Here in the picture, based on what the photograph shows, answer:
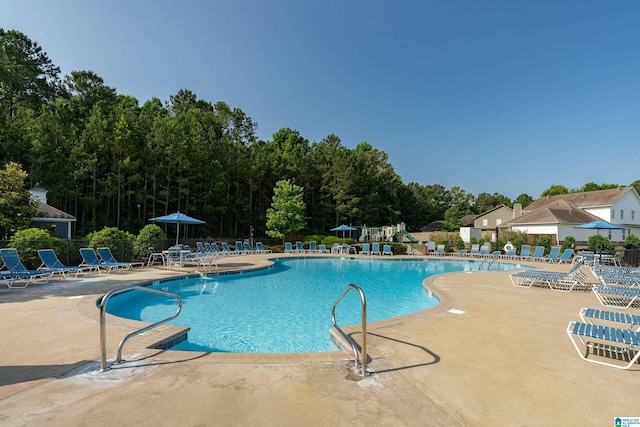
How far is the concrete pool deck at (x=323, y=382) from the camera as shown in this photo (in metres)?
2.59

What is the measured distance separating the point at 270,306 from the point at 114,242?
778 centimetres

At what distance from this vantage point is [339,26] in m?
16.2

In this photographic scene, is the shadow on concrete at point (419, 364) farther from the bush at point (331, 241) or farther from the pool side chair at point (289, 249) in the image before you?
the bush at point (331, 241)

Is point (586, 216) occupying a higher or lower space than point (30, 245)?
higher

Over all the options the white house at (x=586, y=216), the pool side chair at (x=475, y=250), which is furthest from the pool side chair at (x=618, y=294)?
the white house at (x=586, y=216)

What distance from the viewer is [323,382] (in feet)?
10.5

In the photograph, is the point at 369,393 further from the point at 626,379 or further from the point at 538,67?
the point at 538,67

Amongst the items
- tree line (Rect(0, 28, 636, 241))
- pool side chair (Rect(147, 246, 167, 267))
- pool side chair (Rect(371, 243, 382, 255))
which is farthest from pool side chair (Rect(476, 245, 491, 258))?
pool side chair (Rect(147, 246, 167, 267))

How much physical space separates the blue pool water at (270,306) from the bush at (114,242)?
12.4ft

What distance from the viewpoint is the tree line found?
873 inches

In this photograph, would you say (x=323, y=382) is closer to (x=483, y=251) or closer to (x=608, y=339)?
(x=608, y=339)
